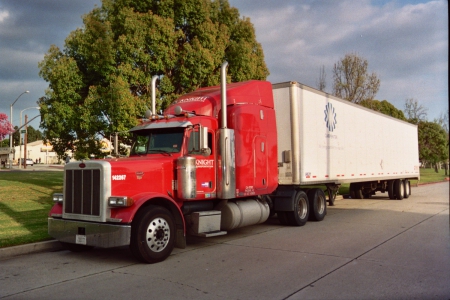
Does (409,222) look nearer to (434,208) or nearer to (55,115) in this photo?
(434,208)

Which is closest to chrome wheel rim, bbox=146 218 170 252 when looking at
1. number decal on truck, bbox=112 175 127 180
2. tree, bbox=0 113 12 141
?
number decal on truck, bbox=112 175 127 180

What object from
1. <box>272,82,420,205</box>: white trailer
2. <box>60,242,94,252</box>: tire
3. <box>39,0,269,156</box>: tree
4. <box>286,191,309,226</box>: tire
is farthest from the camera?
<box>39,0,269,156</box>: tree

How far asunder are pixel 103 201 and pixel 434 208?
44.2ft

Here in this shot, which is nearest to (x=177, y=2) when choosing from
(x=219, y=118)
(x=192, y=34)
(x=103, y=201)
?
(x=192, y=34)

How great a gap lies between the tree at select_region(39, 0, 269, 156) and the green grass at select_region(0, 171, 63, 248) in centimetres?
257

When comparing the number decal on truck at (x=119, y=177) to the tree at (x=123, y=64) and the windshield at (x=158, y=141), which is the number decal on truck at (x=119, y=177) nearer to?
the windshield at (x=158, y=141)

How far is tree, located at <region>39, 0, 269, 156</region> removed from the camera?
13.6m

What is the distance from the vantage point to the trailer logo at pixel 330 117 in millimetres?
12656

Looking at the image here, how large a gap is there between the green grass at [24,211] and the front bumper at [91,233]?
1361 millimetres

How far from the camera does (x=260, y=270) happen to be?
6492mm

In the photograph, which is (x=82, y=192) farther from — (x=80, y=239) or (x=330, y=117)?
(x=330, y=117)

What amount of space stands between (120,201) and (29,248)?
2.78 m

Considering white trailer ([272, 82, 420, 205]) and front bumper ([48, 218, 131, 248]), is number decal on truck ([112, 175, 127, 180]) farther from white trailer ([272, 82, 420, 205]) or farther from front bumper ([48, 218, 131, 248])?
white trailer ([272, 82, 420, 205])

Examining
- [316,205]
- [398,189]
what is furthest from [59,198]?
[398,189]
